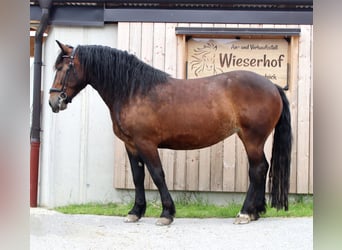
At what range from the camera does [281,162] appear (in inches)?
136

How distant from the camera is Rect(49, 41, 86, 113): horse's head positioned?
3.37 m

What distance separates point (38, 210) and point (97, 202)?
0.67 metres

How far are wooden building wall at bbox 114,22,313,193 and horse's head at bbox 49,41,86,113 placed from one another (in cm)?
101

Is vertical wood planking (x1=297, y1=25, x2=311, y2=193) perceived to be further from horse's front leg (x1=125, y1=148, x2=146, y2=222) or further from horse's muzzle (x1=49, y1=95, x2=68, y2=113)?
horse's muzzle (x1=49, y1=95, x2=68, y2=113)

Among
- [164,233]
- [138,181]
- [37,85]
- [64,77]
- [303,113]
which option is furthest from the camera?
[303,113]

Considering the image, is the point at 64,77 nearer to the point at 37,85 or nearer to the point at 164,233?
the point at 37,85

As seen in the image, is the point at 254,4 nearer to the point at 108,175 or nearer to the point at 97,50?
the point at 97,50

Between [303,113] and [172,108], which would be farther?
[303,113]

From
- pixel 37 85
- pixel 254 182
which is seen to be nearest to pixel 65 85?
pixel 37 85

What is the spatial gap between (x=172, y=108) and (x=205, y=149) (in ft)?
3.49

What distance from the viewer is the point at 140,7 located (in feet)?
14.0

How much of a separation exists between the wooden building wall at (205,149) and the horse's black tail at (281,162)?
743 mm

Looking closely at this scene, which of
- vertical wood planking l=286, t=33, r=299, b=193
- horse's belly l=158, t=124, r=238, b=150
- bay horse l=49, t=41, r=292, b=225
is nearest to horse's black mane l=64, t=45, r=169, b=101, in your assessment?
bay horse l=49, t=41, r=292, b=225

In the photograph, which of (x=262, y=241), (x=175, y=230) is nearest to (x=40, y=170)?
(x=175, y=230)
